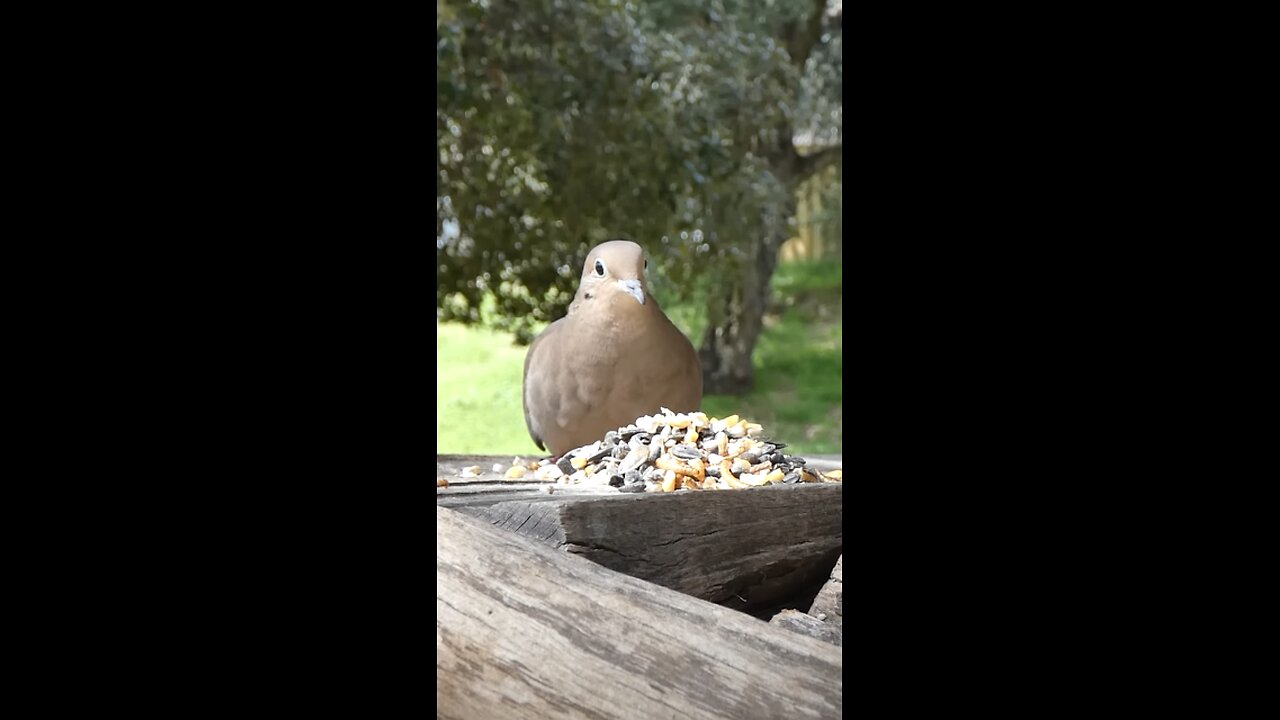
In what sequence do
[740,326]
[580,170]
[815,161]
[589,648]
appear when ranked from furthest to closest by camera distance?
[815,161] → [740,326] → [580,170] → [589,648]

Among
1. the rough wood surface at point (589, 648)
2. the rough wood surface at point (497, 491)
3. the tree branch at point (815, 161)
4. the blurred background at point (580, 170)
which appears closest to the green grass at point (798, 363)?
the blurred background at point (580, 170)

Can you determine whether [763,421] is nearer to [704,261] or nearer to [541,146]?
[704,261]

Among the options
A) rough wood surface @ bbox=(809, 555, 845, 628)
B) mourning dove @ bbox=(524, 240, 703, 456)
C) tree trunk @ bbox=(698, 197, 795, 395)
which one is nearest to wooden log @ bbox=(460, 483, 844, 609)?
rough wood surface @ bbox=(809, 555, 845, 628)

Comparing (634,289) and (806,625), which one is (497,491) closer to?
(634,289)

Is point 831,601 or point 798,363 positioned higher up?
point 798,363

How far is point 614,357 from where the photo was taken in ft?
5.73

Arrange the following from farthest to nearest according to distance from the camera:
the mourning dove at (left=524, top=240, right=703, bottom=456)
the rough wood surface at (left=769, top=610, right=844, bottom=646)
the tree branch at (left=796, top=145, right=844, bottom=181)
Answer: the tree branch at (left=796, top=145, right=844, bottom=181), the mourning dove at (left=524, top=240, right=703, bottom=456), the rough wood surface at (left=769, top=610, right=844, bottom=646)

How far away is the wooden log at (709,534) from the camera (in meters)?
1.46

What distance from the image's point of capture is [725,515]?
1.57m

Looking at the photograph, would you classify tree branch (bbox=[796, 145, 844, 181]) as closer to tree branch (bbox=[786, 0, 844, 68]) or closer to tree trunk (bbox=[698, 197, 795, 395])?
tree trunk (bbox=[698, 197, 795, 395])

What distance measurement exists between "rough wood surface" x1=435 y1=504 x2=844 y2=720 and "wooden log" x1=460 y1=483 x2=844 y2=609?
55mm

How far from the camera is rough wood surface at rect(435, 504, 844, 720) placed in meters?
1.25

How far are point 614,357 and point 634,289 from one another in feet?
0.38

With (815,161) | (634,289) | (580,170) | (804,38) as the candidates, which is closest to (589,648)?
(634,289)
